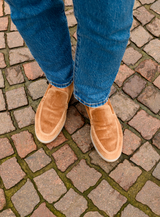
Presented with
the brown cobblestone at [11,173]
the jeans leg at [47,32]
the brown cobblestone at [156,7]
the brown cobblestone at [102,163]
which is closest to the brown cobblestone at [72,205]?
the brown cobblestone at [102,163]

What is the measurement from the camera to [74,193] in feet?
5.29

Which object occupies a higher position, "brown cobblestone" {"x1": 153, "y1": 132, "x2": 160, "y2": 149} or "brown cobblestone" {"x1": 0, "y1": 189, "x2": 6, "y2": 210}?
"brown cobblestone" {"x1": 153, "y1": 132, "x2": 160, "y2": 149}

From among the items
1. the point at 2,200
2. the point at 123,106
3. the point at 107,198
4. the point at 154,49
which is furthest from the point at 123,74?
the point at 2,200

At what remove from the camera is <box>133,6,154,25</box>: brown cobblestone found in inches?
95.6

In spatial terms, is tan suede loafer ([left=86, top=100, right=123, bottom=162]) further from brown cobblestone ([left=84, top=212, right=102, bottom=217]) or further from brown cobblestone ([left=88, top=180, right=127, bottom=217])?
brown cobblestone ([left=84, top=212, right=102, bottom=217])

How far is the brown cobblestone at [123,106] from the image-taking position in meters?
1.94

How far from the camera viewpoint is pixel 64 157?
1.75 meters

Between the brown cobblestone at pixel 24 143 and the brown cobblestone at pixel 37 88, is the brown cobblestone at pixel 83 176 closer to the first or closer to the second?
the brown cobblestone at pixel 24 143

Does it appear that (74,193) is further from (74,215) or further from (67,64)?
(67,64)

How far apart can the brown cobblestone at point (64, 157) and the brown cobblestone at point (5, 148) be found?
1.42 feet

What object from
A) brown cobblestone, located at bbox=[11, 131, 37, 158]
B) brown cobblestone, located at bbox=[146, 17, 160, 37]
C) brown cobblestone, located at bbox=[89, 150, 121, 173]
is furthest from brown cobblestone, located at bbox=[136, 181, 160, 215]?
brown cobblestone, located at bbox=[146, 17, 160, 37]

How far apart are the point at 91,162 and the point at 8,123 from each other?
0.94 metres

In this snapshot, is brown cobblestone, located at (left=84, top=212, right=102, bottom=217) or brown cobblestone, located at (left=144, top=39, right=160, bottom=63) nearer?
brown cobblestone, located at (left=84, top=212, right=102, bottom=217)

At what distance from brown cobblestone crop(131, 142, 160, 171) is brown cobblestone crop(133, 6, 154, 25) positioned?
1.68 m
